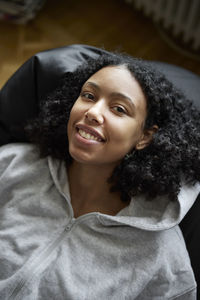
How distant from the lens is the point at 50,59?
1.35m

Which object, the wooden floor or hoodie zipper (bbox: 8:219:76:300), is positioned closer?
hoodie zipper (bbox: 8:219:76:300)

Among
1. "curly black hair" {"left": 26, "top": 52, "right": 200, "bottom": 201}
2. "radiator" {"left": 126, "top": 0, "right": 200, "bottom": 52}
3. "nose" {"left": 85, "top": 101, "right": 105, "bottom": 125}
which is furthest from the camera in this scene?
"radiator" {"left": 126, "top": 0, "right": 200, "bottom": 52}

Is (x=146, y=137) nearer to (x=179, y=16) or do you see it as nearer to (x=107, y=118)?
(x=107, y=118)

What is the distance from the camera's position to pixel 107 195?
1.23 metres

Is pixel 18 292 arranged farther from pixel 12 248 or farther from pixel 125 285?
pixel 125 285

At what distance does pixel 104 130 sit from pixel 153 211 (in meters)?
0.32

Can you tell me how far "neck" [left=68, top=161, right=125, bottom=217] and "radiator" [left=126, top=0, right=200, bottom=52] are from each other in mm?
1543

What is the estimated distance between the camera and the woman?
1074 mm

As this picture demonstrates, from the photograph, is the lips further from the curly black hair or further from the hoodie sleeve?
the hoodie sleeve

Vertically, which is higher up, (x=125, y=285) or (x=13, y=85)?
(x=13, y=85)

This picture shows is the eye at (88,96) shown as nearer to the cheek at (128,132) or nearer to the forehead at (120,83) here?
the forehead at (120,83)

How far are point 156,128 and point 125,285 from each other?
53 centimetres

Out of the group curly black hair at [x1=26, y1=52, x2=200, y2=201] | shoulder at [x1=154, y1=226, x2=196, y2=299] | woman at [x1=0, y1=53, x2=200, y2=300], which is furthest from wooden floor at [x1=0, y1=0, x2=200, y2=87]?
shoulder at [x1=154, y1=226, x2=196, y2=299]

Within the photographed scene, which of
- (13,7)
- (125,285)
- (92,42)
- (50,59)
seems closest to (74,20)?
(92,42)
